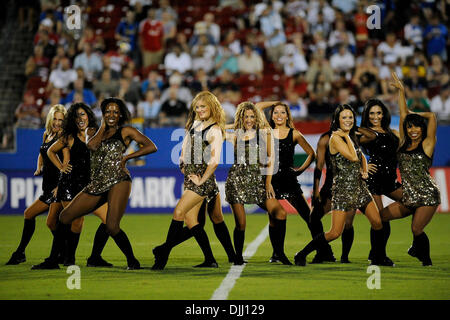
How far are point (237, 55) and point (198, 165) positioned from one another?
11.0 metres

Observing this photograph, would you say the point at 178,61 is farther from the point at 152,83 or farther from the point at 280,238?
the point at 280,238

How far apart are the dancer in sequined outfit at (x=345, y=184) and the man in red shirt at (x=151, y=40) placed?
38.0 ft

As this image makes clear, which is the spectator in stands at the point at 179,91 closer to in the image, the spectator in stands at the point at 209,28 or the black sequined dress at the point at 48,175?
the spectator in stands at the point at 209,28

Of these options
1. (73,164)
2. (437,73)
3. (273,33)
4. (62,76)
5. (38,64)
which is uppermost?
(273,33)

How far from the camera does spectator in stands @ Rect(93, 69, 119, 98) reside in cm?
1800

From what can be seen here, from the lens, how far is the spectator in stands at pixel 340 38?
62.6 feet

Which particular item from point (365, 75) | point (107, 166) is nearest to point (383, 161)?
point (107, 166)

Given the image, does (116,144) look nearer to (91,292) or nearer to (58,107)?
(58,107)

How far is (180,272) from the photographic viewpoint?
8.64 m

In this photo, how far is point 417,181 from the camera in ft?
29.6

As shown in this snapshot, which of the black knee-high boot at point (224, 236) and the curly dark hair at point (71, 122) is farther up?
the curly dark hair at point (71, 122)

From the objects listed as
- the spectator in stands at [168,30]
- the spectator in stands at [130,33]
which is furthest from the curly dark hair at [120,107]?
the spectator in stands at [130,33]

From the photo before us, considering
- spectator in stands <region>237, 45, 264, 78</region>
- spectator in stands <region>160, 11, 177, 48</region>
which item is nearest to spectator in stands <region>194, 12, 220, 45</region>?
spectator in stands <region>160, 11, 177, 48</region>

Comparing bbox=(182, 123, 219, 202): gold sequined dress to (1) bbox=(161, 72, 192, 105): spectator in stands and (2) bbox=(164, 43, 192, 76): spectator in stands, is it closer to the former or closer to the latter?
(1) bbox=(161, 72, 192, 105): spectator in stands
